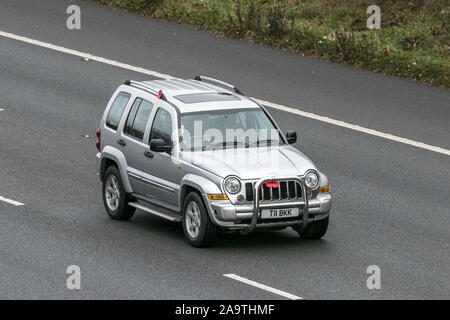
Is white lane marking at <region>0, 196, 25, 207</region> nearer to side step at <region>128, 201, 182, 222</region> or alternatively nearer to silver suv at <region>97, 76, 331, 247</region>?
silver suv at <region>97, 76, 331, 247</region>

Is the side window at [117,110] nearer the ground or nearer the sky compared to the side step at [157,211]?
nearer the sky

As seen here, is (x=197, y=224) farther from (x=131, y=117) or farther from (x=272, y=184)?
(x=131, y=117)

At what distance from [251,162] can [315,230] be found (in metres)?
1.36

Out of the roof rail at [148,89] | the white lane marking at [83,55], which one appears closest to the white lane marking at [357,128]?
the white lane marking at [83,55]

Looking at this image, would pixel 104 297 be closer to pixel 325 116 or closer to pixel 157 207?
pixel 157 207

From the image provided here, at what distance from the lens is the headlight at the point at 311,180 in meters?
16.9

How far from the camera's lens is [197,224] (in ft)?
55.6

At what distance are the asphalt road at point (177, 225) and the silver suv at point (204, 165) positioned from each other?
0.44 m

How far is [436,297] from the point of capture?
15.2 meters

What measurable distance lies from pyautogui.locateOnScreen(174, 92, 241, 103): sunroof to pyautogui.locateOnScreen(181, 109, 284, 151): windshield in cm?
33

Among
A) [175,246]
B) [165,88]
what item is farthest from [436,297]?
[165,88]

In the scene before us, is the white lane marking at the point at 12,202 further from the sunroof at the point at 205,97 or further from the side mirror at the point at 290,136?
the side mirror at the point at 290,136

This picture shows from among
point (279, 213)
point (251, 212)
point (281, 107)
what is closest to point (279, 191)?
point (279, 213)

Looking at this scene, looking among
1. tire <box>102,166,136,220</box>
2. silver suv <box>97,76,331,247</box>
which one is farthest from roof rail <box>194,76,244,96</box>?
tire <box>102,166,136,220</box>
